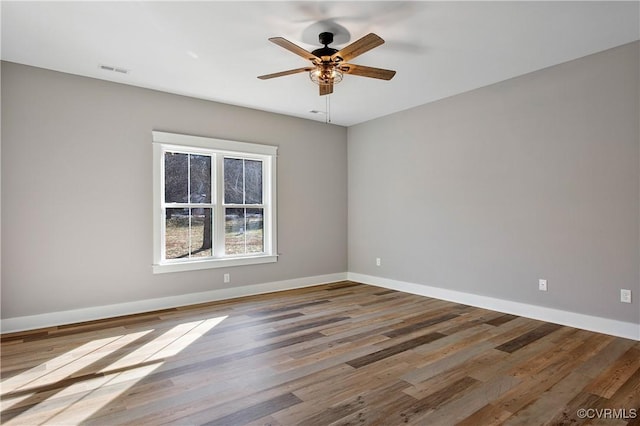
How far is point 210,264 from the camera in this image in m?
4.98

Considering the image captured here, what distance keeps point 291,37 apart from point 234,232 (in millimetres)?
2943

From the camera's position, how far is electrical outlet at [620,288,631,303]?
3.44m

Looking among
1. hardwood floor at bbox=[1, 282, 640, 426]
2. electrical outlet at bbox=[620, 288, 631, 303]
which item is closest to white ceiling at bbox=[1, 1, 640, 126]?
electrical outlet at bbox=[620, 288, 631, 303]

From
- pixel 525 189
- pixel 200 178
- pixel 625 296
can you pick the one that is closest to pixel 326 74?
pixel 200 178

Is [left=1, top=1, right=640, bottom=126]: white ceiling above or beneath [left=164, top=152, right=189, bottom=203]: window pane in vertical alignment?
above

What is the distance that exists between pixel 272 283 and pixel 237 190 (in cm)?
150

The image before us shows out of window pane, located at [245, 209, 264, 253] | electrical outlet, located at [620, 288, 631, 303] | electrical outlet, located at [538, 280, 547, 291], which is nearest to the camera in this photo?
electrical outlet, located at [620, 288, 631, 303]

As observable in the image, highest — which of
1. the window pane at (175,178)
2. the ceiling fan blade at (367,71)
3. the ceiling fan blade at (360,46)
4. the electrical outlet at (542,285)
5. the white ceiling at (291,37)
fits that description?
the white ceiling at (291,37)

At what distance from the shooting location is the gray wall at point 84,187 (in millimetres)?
3758

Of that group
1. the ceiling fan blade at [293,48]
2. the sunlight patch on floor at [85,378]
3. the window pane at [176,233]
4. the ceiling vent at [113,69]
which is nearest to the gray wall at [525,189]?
the ceiling fan blade at [293,48]

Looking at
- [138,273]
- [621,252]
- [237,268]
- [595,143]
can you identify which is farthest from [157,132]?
[621,252]

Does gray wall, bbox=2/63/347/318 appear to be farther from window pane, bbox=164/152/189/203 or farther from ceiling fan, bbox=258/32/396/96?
ceiling fan, bbox=258/32/396/96

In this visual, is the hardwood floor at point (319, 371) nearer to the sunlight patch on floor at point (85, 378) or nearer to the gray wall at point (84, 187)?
the sunlight patch on floor at point (85, 378)

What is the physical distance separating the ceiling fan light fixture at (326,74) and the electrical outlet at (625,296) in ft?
11.1
